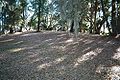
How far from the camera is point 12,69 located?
42.4ft

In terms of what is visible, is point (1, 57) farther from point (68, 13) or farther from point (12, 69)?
point (68, 13)

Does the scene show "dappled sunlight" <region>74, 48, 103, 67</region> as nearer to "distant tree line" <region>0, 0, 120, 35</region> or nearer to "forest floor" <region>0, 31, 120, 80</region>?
"forest floor" <region>0, 31, 120, 80</region>

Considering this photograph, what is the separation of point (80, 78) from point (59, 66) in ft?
6.86

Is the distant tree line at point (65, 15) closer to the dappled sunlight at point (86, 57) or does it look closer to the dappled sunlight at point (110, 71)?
the dappled sunlight at point (86, 57)

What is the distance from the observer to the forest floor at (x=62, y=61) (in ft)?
40.2

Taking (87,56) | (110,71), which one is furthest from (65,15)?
(110,71)

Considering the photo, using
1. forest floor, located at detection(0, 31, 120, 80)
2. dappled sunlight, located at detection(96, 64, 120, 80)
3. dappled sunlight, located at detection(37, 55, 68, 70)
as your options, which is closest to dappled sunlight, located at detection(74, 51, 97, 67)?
forest floor, located at detection(0, 31, 120, 80)

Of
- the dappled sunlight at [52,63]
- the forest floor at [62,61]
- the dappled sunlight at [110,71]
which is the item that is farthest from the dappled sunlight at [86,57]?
the dappled sunlight at [110,71]

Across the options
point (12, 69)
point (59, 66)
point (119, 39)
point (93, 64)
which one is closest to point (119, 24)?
point (119, 39)

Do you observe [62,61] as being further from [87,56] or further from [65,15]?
[65,15]

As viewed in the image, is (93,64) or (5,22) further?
(5,22)

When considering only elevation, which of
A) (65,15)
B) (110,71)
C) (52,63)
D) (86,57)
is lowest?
(110,71)

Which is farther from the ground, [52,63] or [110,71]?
[52,63]

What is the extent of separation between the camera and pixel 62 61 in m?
14.6
